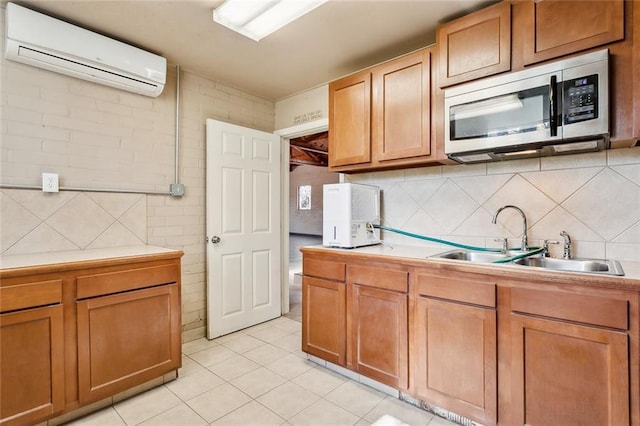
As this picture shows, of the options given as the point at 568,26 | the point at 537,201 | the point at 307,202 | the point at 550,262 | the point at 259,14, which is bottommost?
the point at 550,262

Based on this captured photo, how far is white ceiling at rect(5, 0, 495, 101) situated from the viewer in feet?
6.64

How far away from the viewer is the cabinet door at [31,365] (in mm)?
1563

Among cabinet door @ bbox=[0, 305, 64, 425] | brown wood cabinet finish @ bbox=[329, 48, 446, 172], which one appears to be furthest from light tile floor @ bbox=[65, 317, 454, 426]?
brown wood cabinet finish @ bbox=[329, 48, 446, 172]

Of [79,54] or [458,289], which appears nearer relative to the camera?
[458,289]

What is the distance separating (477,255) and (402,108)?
3.92 feet

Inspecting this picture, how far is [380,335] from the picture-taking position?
6.80 ft

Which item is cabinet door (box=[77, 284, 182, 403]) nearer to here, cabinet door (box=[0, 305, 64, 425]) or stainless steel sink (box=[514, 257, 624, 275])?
cabinet door (box=[0, 305, 64, 425])

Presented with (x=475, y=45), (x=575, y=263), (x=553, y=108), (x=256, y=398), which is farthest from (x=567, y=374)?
(x=475, y=45)

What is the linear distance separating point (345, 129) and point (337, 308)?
57.6 inches

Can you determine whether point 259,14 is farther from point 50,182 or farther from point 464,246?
point 464,246

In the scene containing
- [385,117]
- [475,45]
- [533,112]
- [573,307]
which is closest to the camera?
[573,307]

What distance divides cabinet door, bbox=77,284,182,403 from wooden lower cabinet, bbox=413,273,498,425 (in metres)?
1.70

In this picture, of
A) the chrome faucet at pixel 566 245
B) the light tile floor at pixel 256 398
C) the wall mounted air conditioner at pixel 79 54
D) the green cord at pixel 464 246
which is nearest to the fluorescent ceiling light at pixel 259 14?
the wall mounted air conditioner at pixel 79 54

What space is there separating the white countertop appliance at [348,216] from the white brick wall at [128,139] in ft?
4.51
